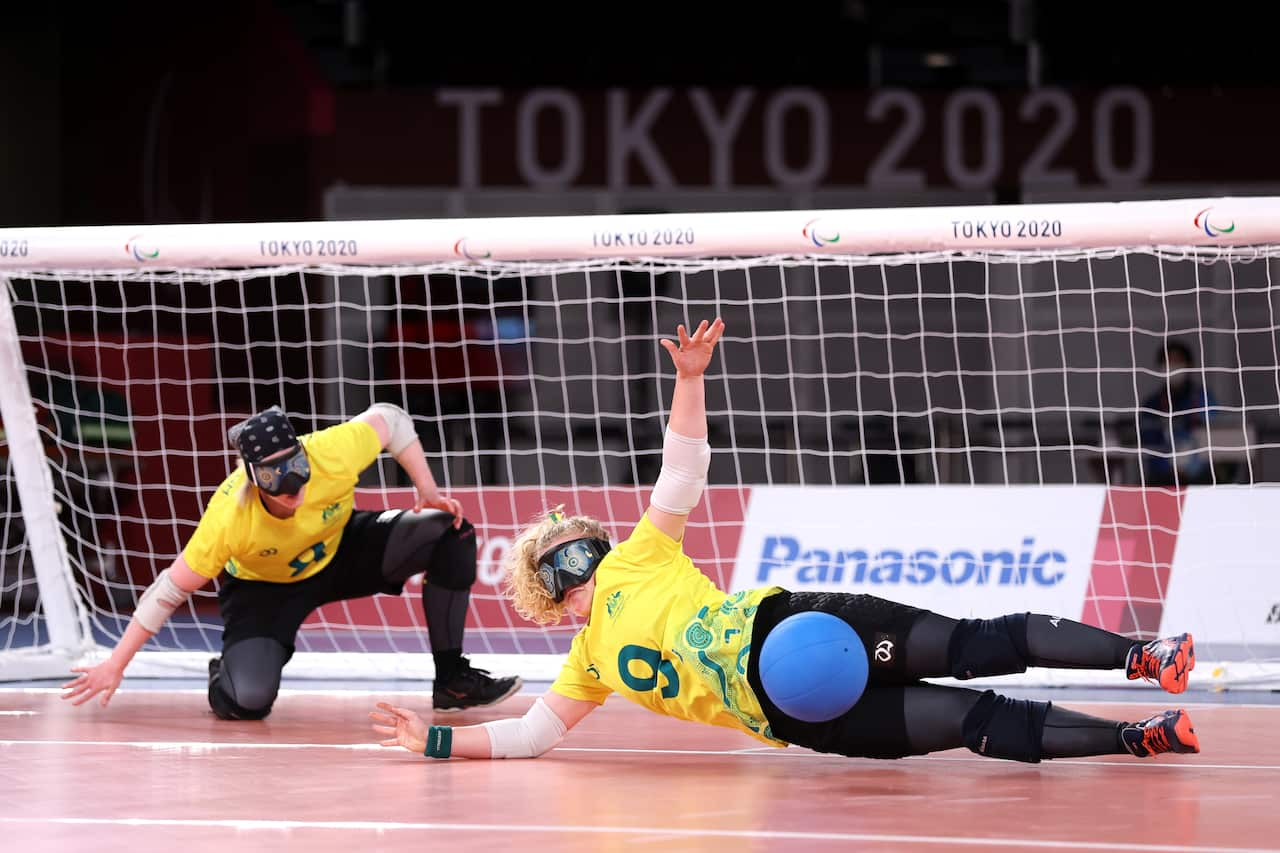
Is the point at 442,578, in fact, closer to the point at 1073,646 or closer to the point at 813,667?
the point at 813,667

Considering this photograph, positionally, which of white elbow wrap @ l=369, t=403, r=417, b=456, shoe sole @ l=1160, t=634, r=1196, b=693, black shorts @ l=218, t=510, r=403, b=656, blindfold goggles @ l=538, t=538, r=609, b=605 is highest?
white elbow wrap @ l=369, t=403, r=417, b=456

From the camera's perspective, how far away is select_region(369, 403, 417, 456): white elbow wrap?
18.7 ft

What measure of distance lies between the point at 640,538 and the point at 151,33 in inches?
447

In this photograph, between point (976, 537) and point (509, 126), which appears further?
point (509, 126)

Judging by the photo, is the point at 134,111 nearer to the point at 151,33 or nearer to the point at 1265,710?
the point at 151,33

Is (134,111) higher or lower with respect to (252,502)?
higher

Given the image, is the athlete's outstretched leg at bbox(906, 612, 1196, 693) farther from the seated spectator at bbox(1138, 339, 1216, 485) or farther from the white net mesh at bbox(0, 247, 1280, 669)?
the seated spectator at bbox(1138, 339, 1216, 485)

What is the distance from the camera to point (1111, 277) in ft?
47.1

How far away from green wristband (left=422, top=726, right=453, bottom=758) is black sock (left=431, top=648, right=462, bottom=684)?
1398 mm

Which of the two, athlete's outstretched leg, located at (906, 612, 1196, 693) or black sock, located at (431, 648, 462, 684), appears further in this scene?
black sock, located at (431, 648, 462, 684)

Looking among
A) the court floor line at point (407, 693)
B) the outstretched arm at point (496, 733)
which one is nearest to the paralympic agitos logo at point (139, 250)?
the court floor line at point (407, 693)

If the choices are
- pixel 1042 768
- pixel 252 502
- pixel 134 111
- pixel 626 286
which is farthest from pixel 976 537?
pixel 134 111

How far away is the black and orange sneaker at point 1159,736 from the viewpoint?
12.6 ft

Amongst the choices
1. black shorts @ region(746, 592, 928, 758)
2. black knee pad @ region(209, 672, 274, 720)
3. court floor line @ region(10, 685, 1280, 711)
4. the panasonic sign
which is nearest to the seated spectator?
the panasonic sign
